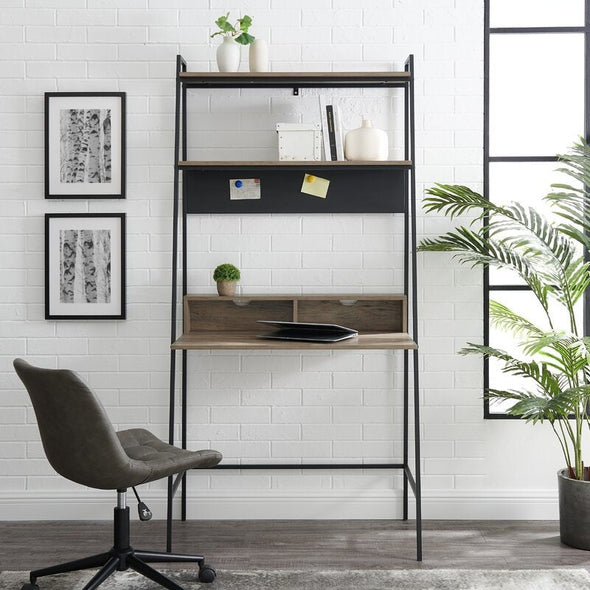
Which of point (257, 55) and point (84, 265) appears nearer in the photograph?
point (257, 55)

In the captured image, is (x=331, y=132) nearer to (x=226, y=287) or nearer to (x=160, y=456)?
(x=226, y=287)

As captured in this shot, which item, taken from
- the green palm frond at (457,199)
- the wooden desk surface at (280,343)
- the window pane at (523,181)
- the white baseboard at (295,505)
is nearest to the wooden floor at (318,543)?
the white baseboard at (295,505)

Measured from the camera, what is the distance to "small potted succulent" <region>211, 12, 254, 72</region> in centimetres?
295

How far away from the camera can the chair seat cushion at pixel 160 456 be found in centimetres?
230

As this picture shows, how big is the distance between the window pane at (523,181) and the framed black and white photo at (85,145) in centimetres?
177

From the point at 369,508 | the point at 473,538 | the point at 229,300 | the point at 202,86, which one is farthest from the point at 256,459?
the point at 202,86

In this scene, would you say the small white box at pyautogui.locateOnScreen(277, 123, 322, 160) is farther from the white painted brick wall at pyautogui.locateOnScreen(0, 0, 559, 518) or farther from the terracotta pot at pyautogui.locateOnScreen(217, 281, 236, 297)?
the terracotta pot at pyautogui.locateOnScreen(217, 281, 236, 297)

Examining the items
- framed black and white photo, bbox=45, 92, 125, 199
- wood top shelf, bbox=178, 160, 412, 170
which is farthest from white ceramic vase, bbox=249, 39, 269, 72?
framed black and white photo, bbox=45, 92, 125, 199

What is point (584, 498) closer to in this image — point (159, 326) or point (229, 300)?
point (229, 300)

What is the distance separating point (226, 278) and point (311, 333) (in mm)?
494

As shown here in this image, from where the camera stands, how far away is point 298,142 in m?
3.02

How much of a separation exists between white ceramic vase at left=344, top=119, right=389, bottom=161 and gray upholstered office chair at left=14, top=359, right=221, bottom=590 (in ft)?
4.63

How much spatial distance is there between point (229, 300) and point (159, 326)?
1.24ft

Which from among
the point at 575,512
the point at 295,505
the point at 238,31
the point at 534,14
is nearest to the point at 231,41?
the point at 238,31
